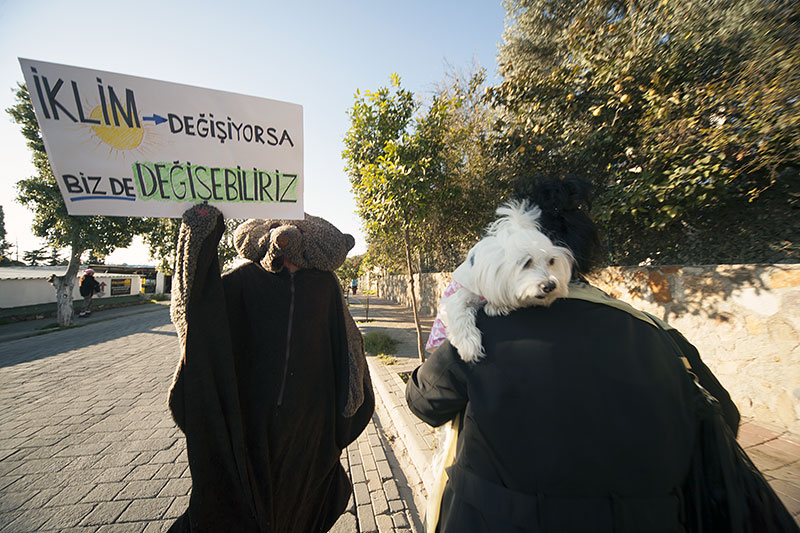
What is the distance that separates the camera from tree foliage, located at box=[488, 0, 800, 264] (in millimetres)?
3240

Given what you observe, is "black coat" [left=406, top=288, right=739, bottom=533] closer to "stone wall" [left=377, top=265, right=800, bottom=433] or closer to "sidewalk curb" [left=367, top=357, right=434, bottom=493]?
"sidewalk curb" [left=367, top=357, right=434, bottom=493]

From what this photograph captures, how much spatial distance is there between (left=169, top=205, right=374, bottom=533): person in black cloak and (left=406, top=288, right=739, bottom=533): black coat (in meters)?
0.98

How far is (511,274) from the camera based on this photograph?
1107 millimetres

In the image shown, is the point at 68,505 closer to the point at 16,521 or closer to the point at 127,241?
the point at 16,521

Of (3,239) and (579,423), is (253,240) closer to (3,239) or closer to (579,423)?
(579,423)

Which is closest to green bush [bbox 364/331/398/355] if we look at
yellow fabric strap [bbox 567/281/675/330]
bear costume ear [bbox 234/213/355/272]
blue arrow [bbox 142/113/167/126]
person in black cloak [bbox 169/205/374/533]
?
person in black cloak [bbox 169/205/374/533]

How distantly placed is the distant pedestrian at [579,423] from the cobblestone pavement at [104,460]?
1.80 metres

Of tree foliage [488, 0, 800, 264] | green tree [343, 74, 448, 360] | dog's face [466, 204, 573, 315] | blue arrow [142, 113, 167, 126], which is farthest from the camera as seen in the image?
green tree [343, 74, 448, 360]

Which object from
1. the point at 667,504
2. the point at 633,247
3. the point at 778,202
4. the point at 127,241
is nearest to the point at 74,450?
the point at 667,504

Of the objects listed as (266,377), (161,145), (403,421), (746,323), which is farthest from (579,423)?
(746,323)

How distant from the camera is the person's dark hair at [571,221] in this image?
3.98ft

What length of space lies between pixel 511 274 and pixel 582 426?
520mm

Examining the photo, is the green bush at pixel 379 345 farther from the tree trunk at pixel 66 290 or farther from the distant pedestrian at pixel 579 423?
the tree trunk at pixel 66 290

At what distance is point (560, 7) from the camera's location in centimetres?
677
